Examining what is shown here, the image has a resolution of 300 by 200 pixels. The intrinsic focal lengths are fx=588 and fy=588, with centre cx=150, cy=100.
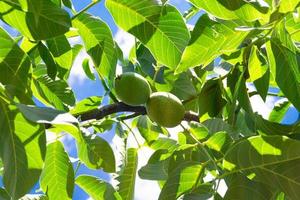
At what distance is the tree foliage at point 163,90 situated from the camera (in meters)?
1.06

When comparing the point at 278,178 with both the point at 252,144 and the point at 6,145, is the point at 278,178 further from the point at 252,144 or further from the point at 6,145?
the point at 6,145

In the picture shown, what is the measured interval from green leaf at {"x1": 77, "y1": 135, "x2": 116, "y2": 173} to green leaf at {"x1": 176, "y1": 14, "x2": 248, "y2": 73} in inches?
14.4

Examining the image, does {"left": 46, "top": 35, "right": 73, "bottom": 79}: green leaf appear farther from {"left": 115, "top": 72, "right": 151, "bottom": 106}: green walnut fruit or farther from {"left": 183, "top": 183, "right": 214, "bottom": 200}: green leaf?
{"left": 183, "top": 183, "right": 214, "bottom": 200}: green leaf

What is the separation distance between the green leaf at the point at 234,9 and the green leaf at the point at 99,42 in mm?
362

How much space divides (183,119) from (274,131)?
0.34 meters

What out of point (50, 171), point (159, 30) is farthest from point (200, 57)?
point (50, 171)

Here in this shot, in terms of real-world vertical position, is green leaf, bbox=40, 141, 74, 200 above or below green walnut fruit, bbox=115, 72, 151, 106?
below

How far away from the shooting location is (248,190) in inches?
43.8

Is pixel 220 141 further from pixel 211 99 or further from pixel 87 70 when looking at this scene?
pixel 87 70

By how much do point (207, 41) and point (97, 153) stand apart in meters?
0.46

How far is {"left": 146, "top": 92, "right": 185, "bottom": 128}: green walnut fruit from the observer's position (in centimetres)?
149

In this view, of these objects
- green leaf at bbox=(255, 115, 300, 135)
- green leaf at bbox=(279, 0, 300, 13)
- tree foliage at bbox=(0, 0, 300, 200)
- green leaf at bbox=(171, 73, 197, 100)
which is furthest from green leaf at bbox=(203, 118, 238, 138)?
green leaf at bbox=(279, 0, 300, 13)

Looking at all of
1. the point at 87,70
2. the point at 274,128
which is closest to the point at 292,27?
the point at 274,128

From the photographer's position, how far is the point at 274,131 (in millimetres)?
1275
